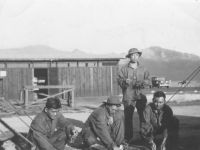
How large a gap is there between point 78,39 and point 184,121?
296 feet

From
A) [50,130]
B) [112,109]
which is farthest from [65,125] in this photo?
[112,109]

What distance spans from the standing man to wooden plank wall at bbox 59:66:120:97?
12.8 metres

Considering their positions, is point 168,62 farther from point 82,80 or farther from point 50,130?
point 50,130

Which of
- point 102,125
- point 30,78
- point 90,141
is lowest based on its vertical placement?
point 90,141

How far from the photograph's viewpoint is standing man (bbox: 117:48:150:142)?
6.51 meters

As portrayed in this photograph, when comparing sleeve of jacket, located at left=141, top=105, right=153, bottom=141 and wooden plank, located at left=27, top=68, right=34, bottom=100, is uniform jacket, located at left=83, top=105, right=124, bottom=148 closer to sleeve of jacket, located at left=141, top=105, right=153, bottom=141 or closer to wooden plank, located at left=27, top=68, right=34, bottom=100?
sleeve of jacket, located at left=141, top=105, right=153, bottom=141

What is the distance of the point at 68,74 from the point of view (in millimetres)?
19344

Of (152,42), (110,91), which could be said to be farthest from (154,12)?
(110,91)

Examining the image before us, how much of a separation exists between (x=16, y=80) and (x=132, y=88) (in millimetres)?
13413

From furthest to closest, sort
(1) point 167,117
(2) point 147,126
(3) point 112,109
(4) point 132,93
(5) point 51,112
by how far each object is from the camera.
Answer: (4) point 132,93 → (1) point 167,117 → (2) point 147,126 → (3) point 112,109 → (5) point 51,112

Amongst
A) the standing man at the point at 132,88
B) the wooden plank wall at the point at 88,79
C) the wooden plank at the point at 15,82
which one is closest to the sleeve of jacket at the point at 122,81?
the standing man at the point at 132,88

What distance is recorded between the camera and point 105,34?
8612 cm

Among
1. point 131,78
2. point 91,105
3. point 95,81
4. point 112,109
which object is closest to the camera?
point 112,109

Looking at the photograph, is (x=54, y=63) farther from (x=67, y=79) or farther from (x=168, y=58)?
(x=168, y=58)
